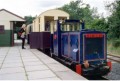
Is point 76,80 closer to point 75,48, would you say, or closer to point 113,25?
point 75,48

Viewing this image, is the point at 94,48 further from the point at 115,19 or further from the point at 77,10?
the point at 77,10

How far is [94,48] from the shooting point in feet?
31.0

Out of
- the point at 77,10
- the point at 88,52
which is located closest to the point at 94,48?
the point at 88,52

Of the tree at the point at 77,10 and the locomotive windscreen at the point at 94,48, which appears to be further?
the tree at the point at 77,10

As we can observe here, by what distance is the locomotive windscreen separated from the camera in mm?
9234

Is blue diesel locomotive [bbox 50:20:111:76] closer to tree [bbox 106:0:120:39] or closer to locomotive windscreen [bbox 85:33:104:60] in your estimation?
locomotive windscreen [bbox 85:33:104:60]

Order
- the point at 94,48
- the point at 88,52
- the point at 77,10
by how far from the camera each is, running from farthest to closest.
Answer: the point at 77,10 → the point at 94,48 → the point at 88,52

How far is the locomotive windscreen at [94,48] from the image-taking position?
9.23 metres

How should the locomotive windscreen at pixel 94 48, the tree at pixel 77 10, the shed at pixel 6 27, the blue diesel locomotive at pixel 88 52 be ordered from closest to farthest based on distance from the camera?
the blue diesel locomotive at pixel 88 52 → the locomotive windscreen at pixel 94 48 → the shed at pixel 6 27 → the tree at pixel 77 10

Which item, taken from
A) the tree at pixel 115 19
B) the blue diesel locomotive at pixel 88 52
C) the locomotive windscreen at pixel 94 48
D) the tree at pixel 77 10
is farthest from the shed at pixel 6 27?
the tree at pixel 77 10

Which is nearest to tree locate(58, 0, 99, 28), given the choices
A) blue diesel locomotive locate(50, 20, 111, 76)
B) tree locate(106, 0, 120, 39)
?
tree locate(106, 0, 120, 39)

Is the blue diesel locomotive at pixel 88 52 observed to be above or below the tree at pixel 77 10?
below

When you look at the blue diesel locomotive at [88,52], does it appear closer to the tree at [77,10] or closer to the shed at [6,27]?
the shed at [6,27]

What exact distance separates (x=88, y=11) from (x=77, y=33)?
69.5 meters
